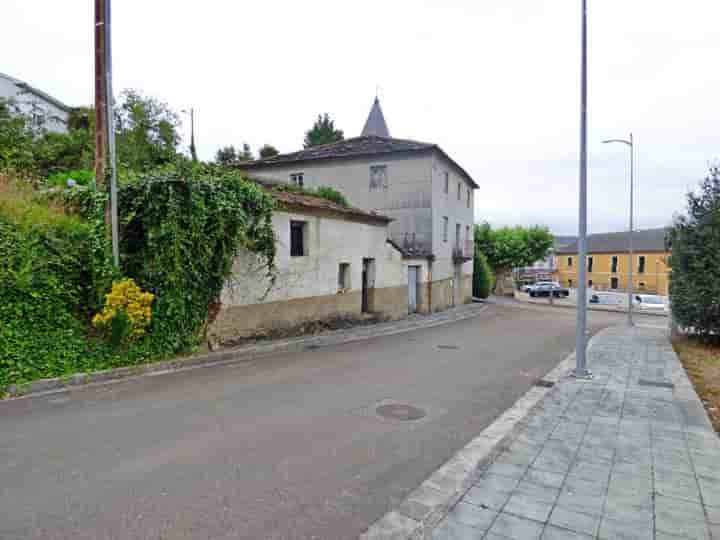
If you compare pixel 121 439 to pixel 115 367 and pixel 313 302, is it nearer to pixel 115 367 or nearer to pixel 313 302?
pixel 115 367

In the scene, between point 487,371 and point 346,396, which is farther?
point 487,371

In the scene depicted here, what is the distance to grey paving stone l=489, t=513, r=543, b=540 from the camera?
2.96 m

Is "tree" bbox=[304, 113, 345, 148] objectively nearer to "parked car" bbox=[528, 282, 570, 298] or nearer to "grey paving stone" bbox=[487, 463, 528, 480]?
"parked car" bbox=[528, 282, 570, 298]

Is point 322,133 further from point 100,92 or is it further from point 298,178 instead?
point 100,92

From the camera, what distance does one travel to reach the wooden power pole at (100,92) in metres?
8.61

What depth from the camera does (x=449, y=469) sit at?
399 centimetres

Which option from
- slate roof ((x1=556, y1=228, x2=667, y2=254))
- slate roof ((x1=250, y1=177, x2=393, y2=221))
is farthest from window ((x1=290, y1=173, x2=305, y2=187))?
slate roof ((x1=556, y1=228, x2=667, y2=254))

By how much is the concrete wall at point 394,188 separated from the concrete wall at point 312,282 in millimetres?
4140

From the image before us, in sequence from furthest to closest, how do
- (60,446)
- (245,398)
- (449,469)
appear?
(245,398), (60,446), (449,469)

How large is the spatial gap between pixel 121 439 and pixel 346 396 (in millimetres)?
3153

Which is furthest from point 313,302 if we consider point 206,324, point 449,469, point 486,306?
point 486,306

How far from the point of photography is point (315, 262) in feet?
43.2

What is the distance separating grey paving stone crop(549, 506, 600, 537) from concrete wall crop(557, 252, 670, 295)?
5980 centimetres

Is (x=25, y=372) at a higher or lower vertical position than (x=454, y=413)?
higher
